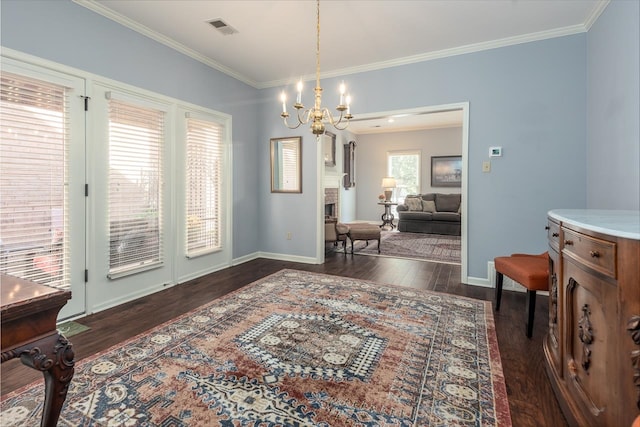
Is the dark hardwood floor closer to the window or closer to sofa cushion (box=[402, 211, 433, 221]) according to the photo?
sofa cushion (box=[402, 211, 433, 221])

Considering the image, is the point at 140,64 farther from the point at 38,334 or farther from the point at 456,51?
the point at 456,51

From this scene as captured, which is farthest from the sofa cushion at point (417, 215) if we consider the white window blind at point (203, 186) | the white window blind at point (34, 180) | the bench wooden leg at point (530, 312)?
the white window blind at point (34, 180)

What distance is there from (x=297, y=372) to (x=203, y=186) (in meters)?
2.97

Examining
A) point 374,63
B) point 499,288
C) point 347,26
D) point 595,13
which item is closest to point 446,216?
point 374,63

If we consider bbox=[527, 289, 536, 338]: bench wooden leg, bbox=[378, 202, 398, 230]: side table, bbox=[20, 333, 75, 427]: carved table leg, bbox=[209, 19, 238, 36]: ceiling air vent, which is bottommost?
bbox=[527, 289, 536, 338]: bench wooden leg

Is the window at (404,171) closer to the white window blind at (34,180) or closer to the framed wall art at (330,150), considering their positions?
the framed wall art at (330,150)

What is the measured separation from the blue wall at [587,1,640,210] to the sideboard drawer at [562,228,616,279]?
1275mm

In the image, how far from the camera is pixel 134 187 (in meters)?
3.30

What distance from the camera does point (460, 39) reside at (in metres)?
3.58

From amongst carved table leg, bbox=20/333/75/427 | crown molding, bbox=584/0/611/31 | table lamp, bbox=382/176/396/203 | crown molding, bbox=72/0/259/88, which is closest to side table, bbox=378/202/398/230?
table lamp, bbox=382/176/396/203

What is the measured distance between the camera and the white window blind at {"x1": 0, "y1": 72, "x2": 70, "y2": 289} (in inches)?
93.1

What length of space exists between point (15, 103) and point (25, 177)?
56 cm

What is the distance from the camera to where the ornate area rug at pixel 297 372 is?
1.57 meters

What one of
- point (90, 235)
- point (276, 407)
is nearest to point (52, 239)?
point (90, 235)
